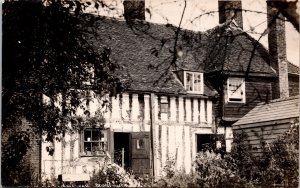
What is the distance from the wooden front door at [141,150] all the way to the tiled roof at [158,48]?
42.3 inches

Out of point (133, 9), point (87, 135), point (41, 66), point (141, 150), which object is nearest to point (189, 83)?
point (141, 150)

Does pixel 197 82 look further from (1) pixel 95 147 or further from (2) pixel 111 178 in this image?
(2) pixel 111 178

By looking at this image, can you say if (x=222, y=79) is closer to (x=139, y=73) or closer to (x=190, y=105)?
(x=190, y=105)

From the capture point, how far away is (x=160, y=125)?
395 inches

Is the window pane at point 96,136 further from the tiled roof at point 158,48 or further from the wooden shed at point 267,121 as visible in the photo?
the wooden shed at point 267,121

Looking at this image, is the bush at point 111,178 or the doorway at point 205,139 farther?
the doorway at point 205,139

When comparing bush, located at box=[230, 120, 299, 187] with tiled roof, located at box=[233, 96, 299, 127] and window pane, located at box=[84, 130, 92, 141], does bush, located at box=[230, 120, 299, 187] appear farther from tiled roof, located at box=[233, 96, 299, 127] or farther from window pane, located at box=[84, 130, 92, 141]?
window pane, located at box=[84, 130, 92, 141]

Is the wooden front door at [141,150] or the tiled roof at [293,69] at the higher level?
the tiled roof at [293,69]

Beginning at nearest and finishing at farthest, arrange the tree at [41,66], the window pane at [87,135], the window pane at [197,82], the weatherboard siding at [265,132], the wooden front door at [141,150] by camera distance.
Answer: the tree at [41,66] → the window pane at [87,135] → the weatherboard siding at [265,132] → the wooden front door at [141,150] → the window pane at [197,82]

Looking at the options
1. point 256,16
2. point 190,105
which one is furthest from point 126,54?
point 190,105

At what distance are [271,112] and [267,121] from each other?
0.70ft

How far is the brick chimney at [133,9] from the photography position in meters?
6.06

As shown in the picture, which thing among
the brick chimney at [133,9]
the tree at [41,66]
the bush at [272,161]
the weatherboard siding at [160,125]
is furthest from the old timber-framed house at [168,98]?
the bush at [272,161]

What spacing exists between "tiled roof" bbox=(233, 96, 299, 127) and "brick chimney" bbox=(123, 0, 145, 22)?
330 cm
